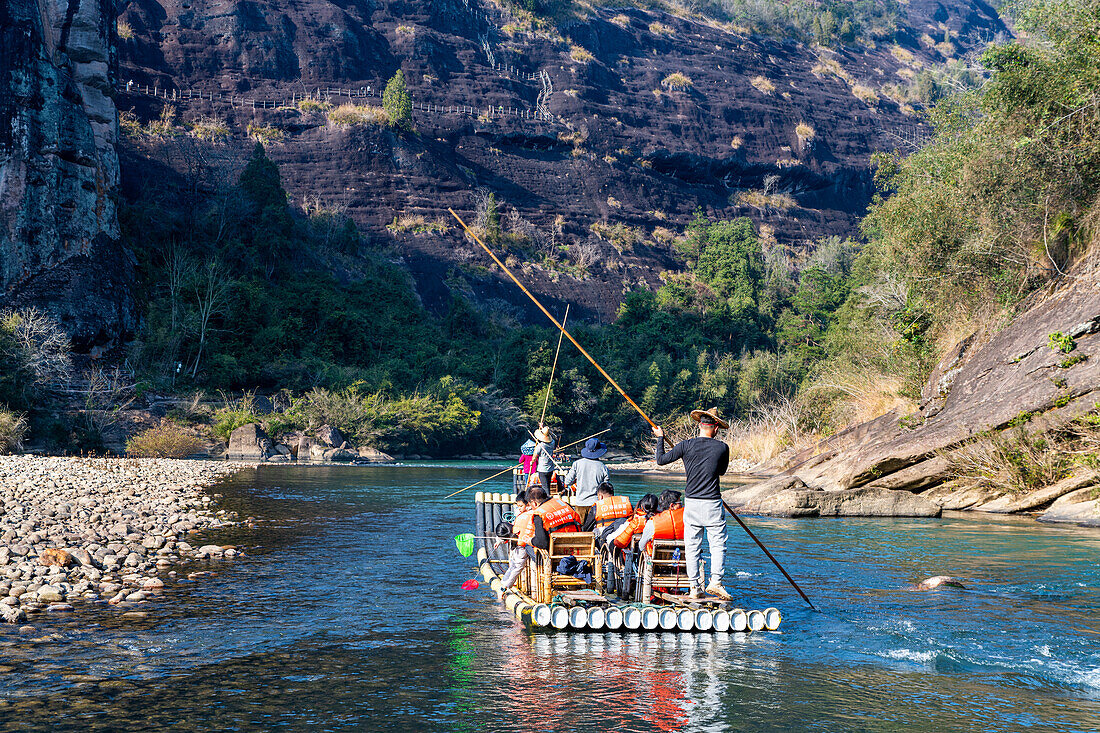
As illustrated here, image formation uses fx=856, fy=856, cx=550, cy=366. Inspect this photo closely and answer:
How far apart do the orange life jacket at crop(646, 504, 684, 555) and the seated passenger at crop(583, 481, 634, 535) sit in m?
0.53

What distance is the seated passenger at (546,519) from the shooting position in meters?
10.0

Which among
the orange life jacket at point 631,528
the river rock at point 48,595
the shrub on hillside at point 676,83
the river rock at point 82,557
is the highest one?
the shrub on hillside at point 676,83

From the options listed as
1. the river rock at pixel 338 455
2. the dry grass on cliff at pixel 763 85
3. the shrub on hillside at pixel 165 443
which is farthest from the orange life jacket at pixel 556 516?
the dry grass on cliff at pixel 763 85

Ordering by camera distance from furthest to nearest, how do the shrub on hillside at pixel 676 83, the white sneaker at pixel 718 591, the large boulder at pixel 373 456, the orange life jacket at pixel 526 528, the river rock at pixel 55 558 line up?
the shrub on hillside at pixel 676 83
the large boulder at pixel 373 456
the river rock at pixel 55 558
the orange life jacket at pixel 526 528
the white sneaker at pixel 718 591

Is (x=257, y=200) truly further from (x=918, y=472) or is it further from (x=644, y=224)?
(x=918, y=472)

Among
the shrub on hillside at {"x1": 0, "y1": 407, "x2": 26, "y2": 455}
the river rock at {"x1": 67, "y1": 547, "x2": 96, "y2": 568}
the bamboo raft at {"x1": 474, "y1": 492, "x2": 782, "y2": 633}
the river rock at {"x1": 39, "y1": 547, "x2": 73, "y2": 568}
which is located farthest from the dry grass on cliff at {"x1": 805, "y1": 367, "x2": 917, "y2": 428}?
the shrub on hillside at {"x1": 0, "y1": 407, "x2": 26, "y2": 455}

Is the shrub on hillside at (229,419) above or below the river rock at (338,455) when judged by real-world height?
above

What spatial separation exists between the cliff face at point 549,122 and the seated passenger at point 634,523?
63438 millimetres

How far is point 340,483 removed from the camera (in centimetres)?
2992

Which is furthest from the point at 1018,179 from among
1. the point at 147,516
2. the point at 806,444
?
the point at 147,516

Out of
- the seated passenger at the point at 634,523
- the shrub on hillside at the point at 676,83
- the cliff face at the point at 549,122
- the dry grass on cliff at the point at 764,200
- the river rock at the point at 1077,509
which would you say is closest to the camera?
Result: the seated passenger at the point at 634,523

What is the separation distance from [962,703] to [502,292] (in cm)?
7123

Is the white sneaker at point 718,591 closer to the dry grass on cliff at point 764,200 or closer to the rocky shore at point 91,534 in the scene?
the rocky shore at point 91,534

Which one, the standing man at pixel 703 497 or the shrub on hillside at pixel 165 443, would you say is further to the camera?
the shrub on hillside at pixel 165 443
